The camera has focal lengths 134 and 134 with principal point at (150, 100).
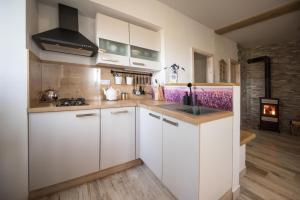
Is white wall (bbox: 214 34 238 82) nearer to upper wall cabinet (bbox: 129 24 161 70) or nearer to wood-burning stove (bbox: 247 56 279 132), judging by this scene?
wood-burning stove (bbox: 247 56 279 132)

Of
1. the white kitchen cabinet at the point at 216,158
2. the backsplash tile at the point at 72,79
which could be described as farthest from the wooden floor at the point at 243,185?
the backsplash tile at the point at 72,79

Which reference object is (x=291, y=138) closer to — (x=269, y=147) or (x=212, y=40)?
(x=269, y=147)

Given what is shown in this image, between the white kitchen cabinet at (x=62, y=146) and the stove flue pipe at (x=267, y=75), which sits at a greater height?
the stove flue pipe at (x=267, y=75)

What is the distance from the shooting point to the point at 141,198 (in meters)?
1.28

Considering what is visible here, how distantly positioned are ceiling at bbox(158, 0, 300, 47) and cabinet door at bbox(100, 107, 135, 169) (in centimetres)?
199

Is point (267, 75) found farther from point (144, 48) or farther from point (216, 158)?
point (216, 158)

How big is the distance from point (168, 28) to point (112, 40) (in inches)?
42.2

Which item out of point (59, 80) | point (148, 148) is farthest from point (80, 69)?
point (148, 148)

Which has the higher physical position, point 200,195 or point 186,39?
point 186,39

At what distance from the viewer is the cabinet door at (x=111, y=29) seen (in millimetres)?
1734

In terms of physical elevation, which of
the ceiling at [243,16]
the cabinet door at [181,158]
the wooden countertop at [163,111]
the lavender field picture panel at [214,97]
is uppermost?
the ceiling at [243,16]

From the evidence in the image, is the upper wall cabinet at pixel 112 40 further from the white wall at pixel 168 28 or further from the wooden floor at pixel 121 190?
the wooden floor at pixel 121 190

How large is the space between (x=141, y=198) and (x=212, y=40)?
3.41 metres

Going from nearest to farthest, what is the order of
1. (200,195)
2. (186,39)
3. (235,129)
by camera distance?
(200,195) → (235,129) → (186,39)
